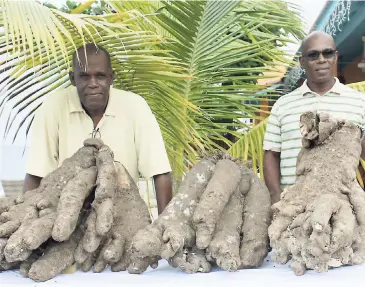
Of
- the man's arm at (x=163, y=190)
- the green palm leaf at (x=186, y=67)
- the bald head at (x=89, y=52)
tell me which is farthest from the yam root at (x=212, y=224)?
the green palm leaf at (x=186, y=67)

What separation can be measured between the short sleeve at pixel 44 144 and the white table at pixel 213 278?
1.89 ft

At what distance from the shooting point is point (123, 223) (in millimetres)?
1391

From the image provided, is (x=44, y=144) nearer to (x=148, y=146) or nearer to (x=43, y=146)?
(x=43, y=146)

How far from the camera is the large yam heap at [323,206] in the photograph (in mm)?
1183

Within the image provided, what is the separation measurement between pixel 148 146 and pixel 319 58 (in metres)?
0.80

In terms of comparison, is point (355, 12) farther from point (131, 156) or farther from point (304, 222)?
point (304, 222)

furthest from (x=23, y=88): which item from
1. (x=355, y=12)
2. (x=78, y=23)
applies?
(x=355, y=12)

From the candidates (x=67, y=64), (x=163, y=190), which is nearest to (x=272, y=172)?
(x=163, y=190)

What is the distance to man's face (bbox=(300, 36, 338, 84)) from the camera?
193cm

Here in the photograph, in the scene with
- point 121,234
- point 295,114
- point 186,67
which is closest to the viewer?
point 121,234

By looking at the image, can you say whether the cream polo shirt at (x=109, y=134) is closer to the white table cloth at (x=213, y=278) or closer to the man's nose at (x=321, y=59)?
the white table cloth at (x=213, y=278)

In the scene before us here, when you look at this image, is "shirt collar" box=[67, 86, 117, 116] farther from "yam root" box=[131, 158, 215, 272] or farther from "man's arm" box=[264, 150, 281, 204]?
"man's arm" box=[264, 150, 281, 204]

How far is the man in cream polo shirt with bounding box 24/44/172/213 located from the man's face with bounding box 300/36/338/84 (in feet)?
2.33

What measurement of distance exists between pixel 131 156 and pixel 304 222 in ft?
2.74
